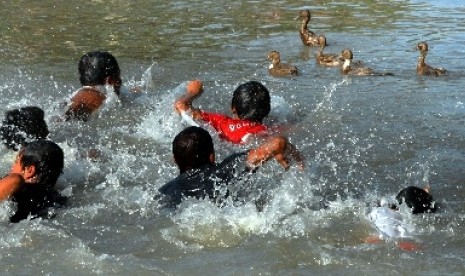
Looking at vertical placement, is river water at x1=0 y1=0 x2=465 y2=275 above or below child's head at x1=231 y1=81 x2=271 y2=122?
below

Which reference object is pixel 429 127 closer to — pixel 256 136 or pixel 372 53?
pixel 256 136

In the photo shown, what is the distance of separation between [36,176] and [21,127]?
1.10 meters

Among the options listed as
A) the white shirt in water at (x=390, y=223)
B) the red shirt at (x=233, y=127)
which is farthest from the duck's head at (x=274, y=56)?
the white shirt in water at (x=390, y=223)

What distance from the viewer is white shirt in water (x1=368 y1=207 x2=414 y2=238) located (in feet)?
18.2

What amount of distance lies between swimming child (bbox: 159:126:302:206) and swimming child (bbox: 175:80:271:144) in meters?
1.47

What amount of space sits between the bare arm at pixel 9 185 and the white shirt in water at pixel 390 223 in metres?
2.46

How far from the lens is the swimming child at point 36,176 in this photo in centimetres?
569

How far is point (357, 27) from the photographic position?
50.1 ft

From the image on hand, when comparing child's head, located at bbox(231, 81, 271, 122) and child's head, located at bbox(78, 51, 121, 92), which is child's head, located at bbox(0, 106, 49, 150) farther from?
child's head, located at bbox(231, 81, 271, 122)

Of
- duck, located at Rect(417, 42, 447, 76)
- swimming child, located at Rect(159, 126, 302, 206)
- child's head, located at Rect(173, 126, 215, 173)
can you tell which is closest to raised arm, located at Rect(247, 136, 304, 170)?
swimming child, located at Rect(159, 126, 302, 206)

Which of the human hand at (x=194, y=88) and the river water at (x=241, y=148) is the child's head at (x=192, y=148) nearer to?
the river water at (x=241, y=148)

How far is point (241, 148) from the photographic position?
286 inches

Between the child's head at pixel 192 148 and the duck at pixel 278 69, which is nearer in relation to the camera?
the child's head at pixel 192 148

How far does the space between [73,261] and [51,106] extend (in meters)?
3.68
